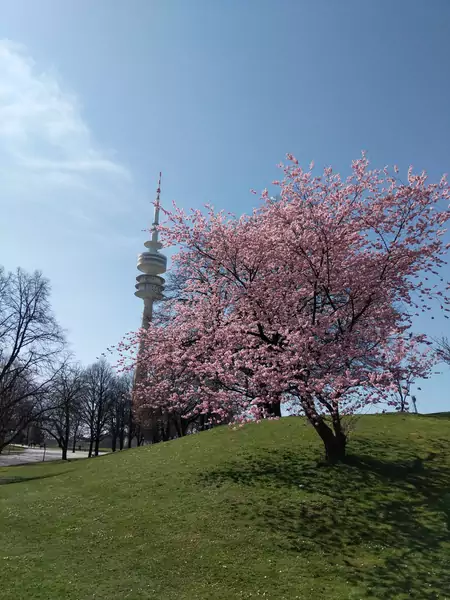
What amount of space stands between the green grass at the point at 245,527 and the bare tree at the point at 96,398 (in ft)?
157

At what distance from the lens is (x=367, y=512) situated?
12.0 m

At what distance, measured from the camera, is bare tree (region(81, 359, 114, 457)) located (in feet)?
214

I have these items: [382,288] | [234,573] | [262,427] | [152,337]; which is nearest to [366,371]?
[382,288]

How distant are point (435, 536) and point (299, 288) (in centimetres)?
830

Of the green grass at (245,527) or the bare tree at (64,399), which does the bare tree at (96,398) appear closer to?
the bare tree at (64,399)

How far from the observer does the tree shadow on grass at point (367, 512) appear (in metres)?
9.06

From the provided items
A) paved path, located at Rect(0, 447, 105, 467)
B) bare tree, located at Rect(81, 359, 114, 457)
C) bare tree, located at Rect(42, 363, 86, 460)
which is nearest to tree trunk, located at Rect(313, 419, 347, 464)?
bare tree, located at Rect(42, 363, 86, 460)

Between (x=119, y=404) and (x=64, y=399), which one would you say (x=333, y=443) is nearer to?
(x=64, y=399)

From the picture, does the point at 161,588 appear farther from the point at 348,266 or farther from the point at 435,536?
the point at 348,266

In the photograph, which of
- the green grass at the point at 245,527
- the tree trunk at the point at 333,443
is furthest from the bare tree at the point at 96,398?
the tree trunk at the point at 333,443

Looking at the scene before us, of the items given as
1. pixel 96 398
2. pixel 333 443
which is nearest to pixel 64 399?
pixel 96 398

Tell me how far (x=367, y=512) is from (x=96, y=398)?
200 feet

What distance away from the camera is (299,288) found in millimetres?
15914

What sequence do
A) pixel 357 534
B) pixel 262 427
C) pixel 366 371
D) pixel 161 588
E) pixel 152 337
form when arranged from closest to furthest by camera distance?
pixel 161 588 → pixel 357 534 → pixel 366 371 → pixel 152 337 → pixel 262 427
